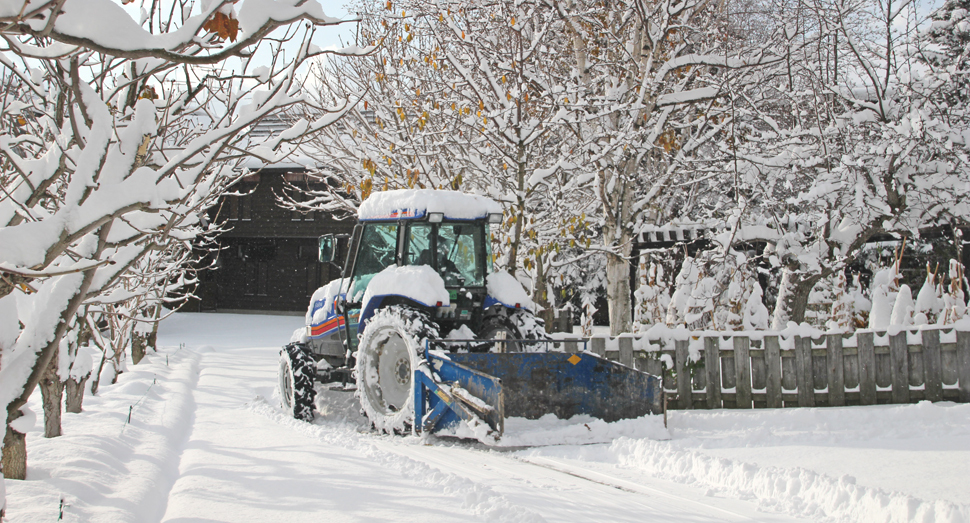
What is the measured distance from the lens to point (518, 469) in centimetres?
552

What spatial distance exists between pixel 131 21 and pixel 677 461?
4.74 metres

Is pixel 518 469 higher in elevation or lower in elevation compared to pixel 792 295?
lower

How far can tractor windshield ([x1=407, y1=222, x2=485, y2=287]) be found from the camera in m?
7.56

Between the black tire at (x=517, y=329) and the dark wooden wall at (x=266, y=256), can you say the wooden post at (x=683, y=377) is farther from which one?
the dark wooden wall at (x=266, y=256)

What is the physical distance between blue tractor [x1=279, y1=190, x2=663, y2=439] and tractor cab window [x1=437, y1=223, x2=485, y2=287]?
0.04ft

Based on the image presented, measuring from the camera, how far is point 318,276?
96.1 feet

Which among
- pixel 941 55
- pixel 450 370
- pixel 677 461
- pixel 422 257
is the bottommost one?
pixel 677 461

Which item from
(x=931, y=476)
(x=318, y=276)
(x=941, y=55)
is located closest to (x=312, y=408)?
(x=931, y=476)

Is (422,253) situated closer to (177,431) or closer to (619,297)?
(177,431)

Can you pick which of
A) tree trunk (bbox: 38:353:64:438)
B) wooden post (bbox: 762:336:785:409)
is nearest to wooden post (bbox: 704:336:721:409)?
wooden post (bbox: 762:336:785:409)

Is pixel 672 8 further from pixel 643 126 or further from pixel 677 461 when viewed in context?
pixel 677 461

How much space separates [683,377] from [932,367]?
2649mm

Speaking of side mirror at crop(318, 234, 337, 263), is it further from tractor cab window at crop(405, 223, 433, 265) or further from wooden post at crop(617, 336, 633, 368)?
wooden post at crop(617, 336, 633, 368)

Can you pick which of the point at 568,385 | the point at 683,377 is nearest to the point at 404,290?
the point at 568,385
